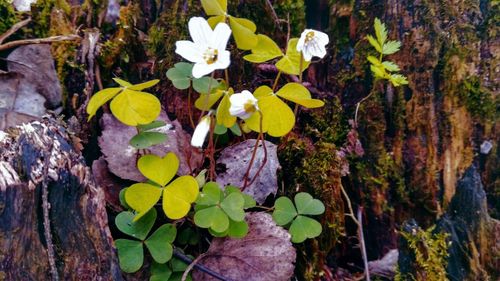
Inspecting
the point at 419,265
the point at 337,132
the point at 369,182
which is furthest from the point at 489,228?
the point at 337,132

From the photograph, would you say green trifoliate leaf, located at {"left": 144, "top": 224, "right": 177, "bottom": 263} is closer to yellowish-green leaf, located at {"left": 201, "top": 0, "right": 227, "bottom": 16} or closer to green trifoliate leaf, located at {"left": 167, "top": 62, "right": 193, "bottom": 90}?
green trifoliate leaf, located at {"left": 167, "top": 62, "right": 193, "bottom": 90}

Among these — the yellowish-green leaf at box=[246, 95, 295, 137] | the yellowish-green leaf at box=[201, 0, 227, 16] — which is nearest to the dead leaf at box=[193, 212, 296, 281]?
the yellowish-green leaf at box=[246, 95, 295, 137]

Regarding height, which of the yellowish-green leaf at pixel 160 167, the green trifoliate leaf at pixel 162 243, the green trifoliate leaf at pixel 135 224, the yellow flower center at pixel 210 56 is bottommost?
A: the green trifoliate leaf at pixel 162 243

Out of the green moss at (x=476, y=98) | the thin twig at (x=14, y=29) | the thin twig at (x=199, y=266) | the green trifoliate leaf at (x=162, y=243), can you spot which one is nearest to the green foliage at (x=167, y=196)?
the green trifoliate leaf at (x=162, y=243)

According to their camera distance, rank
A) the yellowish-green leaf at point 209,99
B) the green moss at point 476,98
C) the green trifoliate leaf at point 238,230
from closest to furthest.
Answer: the green trifoliate leaf at point 238,230
the yellowish-green leaf at point 209,99
the green moss at point 476,98

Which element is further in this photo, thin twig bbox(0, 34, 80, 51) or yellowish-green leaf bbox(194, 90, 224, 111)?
thin twig bbox(0, 34, 80, 51)

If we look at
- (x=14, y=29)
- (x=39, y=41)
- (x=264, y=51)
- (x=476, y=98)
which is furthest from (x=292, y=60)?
(x=14, y=29)

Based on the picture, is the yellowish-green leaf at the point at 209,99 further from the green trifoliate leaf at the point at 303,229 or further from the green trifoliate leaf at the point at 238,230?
the green trifoliate leaf at the point at 303,229

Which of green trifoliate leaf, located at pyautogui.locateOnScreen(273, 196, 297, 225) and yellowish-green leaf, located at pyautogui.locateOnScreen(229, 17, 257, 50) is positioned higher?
yellowish-green leaf, located at pyautogui.locateOnScreen(229, 17, 257, 50)
